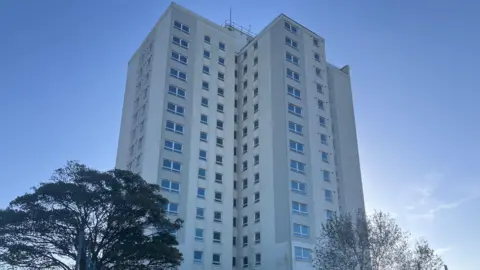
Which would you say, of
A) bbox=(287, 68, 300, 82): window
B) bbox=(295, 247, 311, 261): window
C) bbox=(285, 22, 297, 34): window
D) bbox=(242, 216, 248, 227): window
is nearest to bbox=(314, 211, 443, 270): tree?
bbox=(295, 247, 311, 261): window

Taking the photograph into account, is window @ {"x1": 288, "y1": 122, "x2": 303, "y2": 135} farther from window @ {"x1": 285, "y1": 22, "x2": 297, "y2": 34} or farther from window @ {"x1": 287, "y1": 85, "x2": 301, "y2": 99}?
window @ {"x1": 285, "y1": 22, "x2": 297, "y2": 34}

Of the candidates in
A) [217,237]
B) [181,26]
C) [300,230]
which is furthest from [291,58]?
[217,237]

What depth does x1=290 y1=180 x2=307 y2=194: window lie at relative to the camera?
192 ft

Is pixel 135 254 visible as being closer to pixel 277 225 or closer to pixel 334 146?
pixel 277 225

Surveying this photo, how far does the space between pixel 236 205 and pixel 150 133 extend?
54.2ft

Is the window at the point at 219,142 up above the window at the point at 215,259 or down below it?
above

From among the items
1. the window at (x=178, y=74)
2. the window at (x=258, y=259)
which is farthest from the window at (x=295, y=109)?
the window at (x=258, y=259)

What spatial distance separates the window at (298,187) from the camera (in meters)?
58.7

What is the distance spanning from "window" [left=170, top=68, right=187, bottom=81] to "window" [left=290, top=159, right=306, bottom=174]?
20.0m

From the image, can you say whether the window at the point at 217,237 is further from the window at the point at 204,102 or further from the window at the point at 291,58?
the window at the point at 291,58

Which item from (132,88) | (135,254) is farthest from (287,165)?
(132,88)

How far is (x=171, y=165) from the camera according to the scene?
57.2 m

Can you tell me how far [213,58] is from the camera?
6938 centimetres

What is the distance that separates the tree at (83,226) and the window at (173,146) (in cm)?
1683
